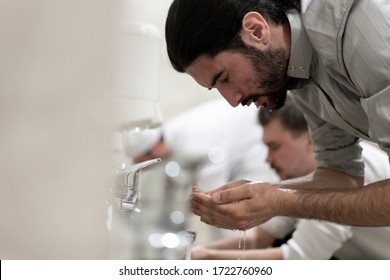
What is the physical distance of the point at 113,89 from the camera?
315 mm

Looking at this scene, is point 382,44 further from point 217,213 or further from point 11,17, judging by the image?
point 11,17

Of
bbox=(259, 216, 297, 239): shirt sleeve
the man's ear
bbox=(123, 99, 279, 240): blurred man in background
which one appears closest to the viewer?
the man's ear

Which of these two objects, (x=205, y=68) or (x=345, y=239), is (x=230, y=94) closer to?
(x=205, y=68)

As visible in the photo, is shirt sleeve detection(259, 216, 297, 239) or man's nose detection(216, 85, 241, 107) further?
shirt sleeve detection(259, 216, 297, 239)

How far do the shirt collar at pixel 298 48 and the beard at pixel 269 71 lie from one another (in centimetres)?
1

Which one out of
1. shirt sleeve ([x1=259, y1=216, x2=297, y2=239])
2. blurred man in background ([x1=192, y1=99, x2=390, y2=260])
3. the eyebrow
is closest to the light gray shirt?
the eyebrow

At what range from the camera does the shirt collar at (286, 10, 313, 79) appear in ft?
2.79

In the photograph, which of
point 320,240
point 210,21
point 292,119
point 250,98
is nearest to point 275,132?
point 292,119

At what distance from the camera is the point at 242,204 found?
2.86ft

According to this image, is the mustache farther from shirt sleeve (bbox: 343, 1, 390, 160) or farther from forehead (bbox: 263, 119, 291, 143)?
forehead (bbox: 263, 119, 291, 143)

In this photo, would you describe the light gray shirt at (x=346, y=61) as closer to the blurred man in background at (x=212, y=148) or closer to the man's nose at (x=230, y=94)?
the man's nose at (x=230, y=94)

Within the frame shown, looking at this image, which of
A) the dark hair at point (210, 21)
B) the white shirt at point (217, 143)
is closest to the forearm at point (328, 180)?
the dark hair at point (210, 21)

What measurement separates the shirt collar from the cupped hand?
0.61ft
